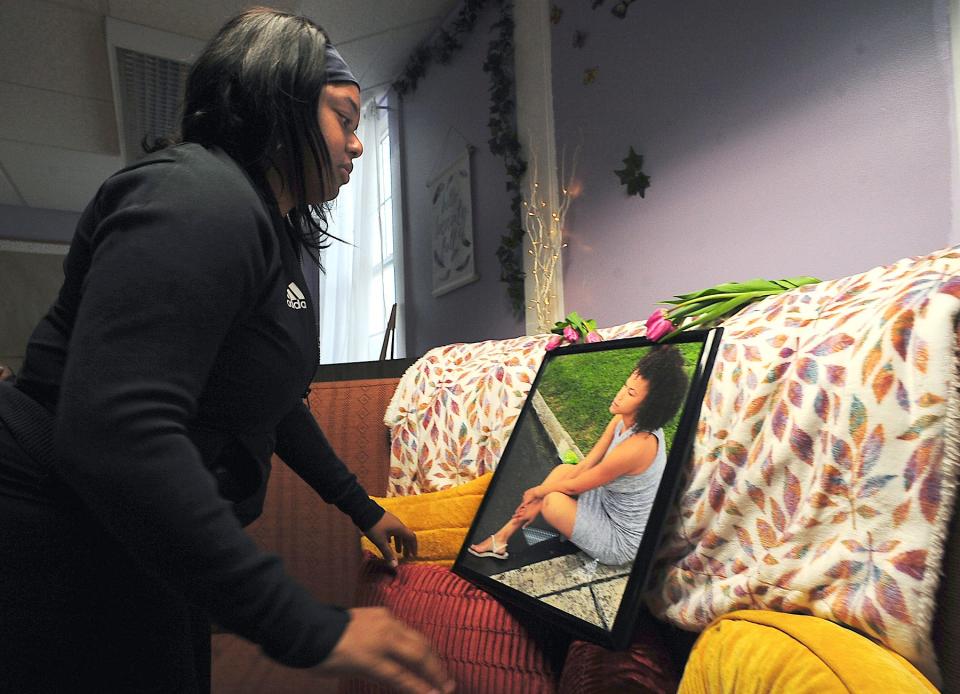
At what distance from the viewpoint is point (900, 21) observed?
132 centimetres

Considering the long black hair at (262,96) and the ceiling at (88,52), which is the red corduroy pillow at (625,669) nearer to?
the long black hair at (262,96)

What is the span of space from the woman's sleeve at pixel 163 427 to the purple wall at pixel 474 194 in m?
2.27

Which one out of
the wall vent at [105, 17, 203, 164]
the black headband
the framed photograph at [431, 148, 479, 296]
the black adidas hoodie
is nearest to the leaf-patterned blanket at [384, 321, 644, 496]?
the black headband

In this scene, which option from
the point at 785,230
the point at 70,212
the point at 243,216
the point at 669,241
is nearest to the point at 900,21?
the point at 785,230

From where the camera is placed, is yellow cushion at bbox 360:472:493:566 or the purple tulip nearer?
the purple tulip

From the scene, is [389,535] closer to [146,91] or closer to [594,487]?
[594,487]

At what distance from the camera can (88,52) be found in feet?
10.4

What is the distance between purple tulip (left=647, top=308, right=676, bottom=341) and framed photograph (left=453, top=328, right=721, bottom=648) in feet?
0.07

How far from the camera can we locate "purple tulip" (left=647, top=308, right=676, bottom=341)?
43.6 inches

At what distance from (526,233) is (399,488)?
1.43 m

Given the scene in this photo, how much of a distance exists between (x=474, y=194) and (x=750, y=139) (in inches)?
65.3

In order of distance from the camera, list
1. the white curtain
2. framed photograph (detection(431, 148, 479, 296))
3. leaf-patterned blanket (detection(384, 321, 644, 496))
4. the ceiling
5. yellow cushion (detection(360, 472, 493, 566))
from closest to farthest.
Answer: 1. yellow cushion (detection(360, 472, 493, 566))
2. leaf-patterned blanket (detection(384, 321, 644, 496))
3. the ceiling
4. framed photograph (detection(431, 148, 479, 296))
5. the white curtain

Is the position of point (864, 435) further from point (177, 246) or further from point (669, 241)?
point (669, 241)

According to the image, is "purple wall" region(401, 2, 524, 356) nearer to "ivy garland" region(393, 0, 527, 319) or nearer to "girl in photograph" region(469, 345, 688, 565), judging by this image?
"ivy garland" region(393, 0, 527, 319)
